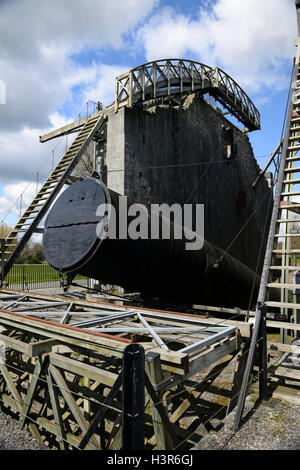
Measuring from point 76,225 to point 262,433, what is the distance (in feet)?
12.9

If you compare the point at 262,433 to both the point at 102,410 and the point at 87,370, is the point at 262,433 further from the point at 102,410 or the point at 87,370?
the point at 87,370

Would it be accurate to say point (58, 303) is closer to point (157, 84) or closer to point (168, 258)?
point (168, 258)

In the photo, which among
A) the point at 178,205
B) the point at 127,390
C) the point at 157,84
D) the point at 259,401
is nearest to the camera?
the point at 127,390

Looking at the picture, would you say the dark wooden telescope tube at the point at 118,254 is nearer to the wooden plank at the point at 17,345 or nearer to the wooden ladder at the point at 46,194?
the wooden plank at the point at 17,345

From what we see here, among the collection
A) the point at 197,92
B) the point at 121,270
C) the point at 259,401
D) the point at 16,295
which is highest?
the point at 197,92

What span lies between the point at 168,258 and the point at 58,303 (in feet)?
7.32

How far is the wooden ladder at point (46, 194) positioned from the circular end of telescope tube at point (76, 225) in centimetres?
381

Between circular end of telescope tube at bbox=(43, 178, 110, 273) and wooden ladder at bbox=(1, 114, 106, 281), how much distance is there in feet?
12.5

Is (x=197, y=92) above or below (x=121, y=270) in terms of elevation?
above

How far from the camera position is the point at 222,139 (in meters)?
17.7

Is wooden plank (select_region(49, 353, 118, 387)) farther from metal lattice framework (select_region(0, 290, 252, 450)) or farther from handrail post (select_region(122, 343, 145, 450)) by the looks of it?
handrail post (select_region(122, 343, 145, 450))

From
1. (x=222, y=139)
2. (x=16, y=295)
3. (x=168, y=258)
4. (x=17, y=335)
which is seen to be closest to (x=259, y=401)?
(x=168, y=258)

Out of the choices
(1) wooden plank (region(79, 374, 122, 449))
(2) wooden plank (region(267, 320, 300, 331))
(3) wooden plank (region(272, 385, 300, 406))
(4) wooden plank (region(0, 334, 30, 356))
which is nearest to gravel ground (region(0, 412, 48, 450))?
(1) wooden plank (region(79, 374, 122, 449))

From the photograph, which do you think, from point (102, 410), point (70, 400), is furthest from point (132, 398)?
point (70, 400)
